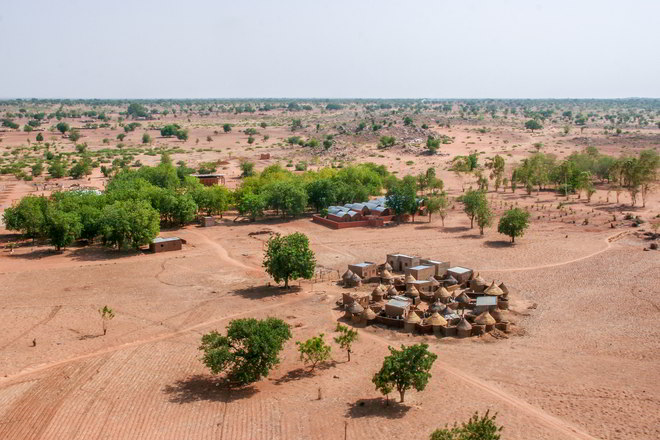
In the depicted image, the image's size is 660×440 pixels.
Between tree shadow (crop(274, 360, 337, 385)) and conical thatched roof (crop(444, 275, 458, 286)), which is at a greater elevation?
conical thatched roof (crop(444, 275, 458, 286))

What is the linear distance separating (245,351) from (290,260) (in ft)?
42.4

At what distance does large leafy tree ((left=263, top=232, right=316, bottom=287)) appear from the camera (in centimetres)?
3856

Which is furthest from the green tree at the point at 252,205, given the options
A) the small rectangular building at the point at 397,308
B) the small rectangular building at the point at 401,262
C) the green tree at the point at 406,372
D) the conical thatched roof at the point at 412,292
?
the green tree at the point at 406,372

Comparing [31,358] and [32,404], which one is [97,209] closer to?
[31,358]

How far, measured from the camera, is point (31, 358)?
2903 cm

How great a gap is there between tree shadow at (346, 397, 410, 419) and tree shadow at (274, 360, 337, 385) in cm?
355

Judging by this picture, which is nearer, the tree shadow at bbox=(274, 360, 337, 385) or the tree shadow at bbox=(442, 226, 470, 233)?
the tree shadow at bbox=(274, 360, 337, 385)

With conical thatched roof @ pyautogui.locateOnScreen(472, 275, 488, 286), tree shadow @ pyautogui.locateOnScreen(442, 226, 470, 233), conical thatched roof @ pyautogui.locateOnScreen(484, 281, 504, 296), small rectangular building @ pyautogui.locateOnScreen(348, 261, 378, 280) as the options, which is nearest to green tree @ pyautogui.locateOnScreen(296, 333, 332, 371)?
conical thatched roof @ pyautogui.locateOnScreen(484, 281, 504, 296)

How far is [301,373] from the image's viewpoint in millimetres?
27734

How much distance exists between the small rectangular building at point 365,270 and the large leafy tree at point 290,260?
4.09 m

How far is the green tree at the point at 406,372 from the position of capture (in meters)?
23.9

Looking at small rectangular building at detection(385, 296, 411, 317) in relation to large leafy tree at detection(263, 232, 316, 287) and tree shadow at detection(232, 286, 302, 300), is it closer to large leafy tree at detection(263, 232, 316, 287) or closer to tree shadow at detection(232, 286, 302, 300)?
large leafy tree at detection(263, 232, 316, 287)

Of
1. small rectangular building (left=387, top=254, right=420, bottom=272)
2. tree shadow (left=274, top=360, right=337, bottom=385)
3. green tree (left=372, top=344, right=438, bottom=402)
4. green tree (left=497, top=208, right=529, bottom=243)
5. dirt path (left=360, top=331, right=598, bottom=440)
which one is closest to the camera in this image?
dirt path (left=360, top=331, right=598, bottom=440)

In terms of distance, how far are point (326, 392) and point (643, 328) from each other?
18926mm
